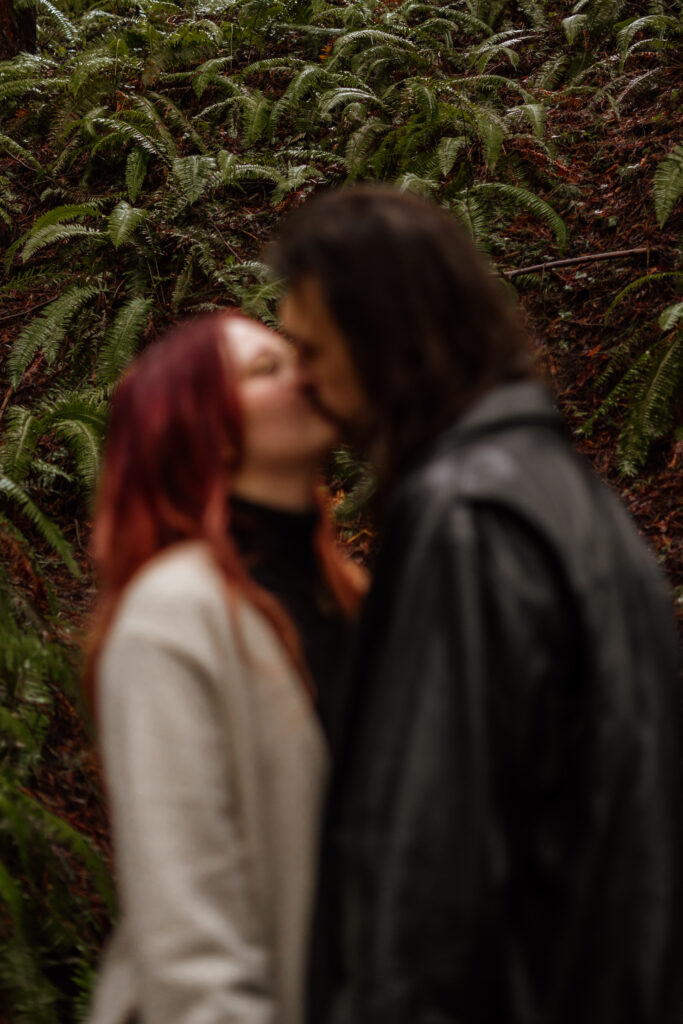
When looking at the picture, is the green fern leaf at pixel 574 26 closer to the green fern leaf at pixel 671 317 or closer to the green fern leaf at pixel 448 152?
the green fern leaf at pixel 448 152

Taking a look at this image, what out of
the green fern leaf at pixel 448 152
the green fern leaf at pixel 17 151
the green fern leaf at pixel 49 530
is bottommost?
the green fern leaf at pixel 49 530

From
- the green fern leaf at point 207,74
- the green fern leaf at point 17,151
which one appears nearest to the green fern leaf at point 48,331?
the green fern leaf at point 17,151

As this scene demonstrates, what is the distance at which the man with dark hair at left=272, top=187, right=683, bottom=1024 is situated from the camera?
2.99 feet

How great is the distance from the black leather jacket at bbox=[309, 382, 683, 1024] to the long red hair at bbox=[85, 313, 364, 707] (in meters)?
0.28

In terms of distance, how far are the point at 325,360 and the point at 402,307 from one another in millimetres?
126

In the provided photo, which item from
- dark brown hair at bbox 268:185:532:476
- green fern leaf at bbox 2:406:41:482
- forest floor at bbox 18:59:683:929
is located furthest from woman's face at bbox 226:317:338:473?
green fern leaf at bbox 2:406:41:482

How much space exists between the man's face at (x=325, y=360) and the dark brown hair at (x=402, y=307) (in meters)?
0.02

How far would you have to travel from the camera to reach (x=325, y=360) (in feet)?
3.66

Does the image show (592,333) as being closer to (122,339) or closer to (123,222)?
(122,339)

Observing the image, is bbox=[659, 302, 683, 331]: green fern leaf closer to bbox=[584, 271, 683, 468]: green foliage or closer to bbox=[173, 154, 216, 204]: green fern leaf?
bbox=[584, 271, 683, 468]: green foliage

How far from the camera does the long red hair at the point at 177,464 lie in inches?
47.1

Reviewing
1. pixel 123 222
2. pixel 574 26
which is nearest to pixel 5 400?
pixel 123 222

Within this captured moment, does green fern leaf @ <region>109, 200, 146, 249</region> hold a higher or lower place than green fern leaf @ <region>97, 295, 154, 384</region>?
higher

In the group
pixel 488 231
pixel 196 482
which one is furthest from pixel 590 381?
pixel 196 482
